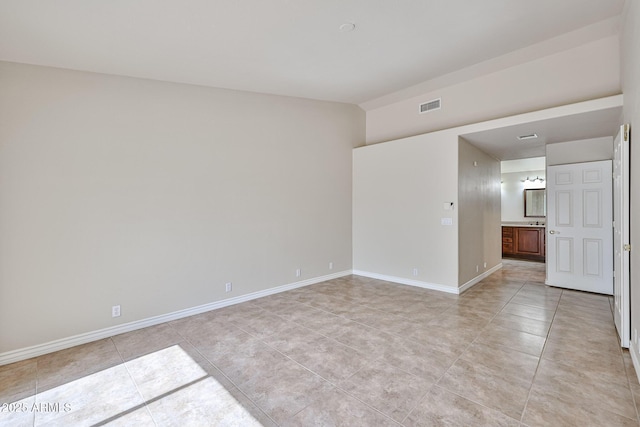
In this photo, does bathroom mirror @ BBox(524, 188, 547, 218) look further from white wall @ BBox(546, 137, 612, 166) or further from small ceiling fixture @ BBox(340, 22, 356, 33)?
small ceiling fixture @ BBox(340, 22, 356, 33)

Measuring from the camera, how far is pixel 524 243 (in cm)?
788

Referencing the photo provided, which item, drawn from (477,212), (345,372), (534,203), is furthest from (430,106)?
(534,203)

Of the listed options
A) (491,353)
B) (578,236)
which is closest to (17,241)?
(491,353)

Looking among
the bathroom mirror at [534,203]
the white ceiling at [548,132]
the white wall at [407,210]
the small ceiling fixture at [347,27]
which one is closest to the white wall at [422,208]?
the white wall at [407,210]

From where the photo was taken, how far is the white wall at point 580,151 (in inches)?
183

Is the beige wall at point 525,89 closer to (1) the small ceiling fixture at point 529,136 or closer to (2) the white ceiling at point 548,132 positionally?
(2) the white ceiling at point 548,132

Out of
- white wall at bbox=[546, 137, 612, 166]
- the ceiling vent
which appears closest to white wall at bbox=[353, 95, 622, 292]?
the ceiling vent

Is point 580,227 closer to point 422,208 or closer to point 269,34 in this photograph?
point 422,208

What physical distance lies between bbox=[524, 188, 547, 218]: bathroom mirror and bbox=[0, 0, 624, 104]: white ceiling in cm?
629

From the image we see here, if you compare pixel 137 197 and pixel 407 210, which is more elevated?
pixel 137 197

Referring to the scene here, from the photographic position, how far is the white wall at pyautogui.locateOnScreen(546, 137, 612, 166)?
15.2 feet

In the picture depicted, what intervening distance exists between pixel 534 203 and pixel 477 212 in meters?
4.60

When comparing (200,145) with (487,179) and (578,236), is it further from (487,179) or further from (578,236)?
(578,236)

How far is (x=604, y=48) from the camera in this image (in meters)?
3.60
